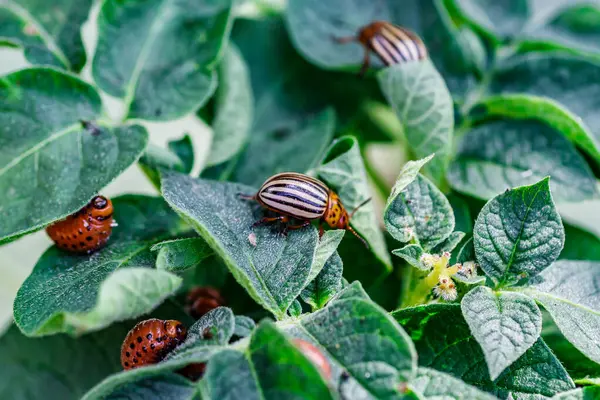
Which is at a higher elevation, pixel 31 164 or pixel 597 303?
pixel 597 303

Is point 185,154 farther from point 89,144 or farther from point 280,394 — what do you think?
point 280,394

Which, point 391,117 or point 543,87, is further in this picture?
point 391,117

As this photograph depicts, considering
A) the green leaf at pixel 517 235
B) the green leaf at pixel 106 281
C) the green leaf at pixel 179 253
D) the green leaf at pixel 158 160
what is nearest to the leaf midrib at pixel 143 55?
the green leaf at pixel 158 160

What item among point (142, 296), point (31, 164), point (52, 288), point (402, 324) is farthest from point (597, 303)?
point (31, 164)

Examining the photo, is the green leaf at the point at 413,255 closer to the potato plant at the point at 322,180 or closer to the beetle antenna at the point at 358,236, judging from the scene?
the potato plant at the point at 322,180

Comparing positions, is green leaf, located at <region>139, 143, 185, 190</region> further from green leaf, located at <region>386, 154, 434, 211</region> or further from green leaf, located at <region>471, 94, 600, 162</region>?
green leaf, located at <region>471, 94, 600, 162</region>

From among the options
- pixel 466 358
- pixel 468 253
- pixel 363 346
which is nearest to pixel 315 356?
pixel 363 346
